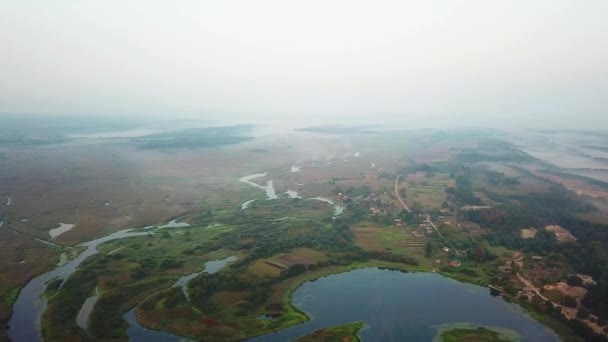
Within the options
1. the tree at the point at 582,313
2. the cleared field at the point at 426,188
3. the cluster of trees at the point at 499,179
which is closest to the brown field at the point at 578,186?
the cluster of trees at the point at 499,179

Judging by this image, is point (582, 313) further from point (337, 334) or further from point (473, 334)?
point (337, 334)

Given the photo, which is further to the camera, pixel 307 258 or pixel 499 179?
pixel 499 179

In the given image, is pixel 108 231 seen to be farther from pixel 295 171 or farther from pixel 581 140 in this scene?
pixel 581 140

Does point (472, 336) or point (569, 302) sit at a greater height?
point (569, 302)

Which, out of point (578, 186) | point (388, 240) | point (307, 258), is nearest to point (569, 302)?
point (388, 240)

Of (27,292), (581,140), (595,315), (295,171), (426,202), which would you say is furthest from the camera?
(581,140)

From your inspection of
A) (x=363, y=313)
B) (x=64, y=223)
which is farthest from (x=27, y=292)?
(x=363, y=313)

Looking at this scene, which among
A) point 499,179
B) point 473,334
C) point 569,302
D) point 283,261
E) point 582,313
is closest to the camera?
point 473,334

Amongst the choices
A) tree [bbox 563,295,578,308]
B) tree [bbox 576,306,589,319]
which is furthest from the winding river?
tree [bbox 563,295,578,308]
